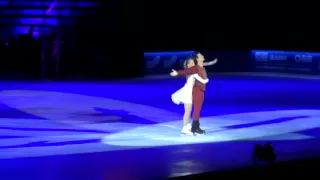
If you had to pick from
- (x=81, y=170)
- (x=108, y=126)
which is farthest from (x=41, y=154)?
(x=108, y=126)

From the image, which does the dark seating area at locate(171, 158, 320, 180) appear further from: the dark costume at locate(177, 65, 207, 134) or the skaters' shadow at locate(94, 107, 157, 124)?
the skaters' shadow at locate(94, 107, 157, 124)

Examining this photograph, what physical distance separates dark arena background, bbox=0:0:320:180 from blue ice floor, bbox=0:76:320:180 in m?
0.02

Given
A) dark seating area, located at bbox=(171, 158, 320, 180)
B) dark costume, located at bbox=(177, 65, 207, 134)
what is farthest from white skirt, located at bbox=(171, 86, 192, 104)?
dark seating area, located at bbox=(171, 158, 320, 180)

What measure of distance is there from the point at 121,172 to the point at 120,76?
17298 millimetres

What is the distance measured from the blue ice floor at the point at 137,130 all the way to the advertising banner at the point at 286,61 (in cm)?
699

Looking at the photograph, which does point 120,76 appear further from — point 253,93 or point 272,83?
point 253,93

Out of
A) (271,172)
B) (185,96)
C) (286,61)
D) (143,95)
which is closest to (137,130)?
(185,96)

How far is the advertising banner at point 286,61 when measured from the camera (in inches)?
1031

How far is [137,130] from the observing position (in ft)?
35.2

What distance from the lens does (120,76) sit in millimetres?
24219

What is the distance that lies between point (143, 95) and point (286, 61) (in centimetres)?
1162

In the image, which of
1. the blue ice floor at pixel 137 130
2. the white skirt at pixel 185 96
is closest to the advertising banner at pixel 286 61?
the blue ice floor at pixel 137 130

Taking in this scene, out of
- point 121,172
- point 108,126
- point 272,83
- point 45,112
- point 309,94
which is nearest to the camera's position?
point 121,172

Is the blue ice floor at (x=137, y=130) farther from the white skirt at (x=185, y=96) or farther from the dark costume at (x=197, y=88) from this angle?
the white skirt at (x=185, y=96)
